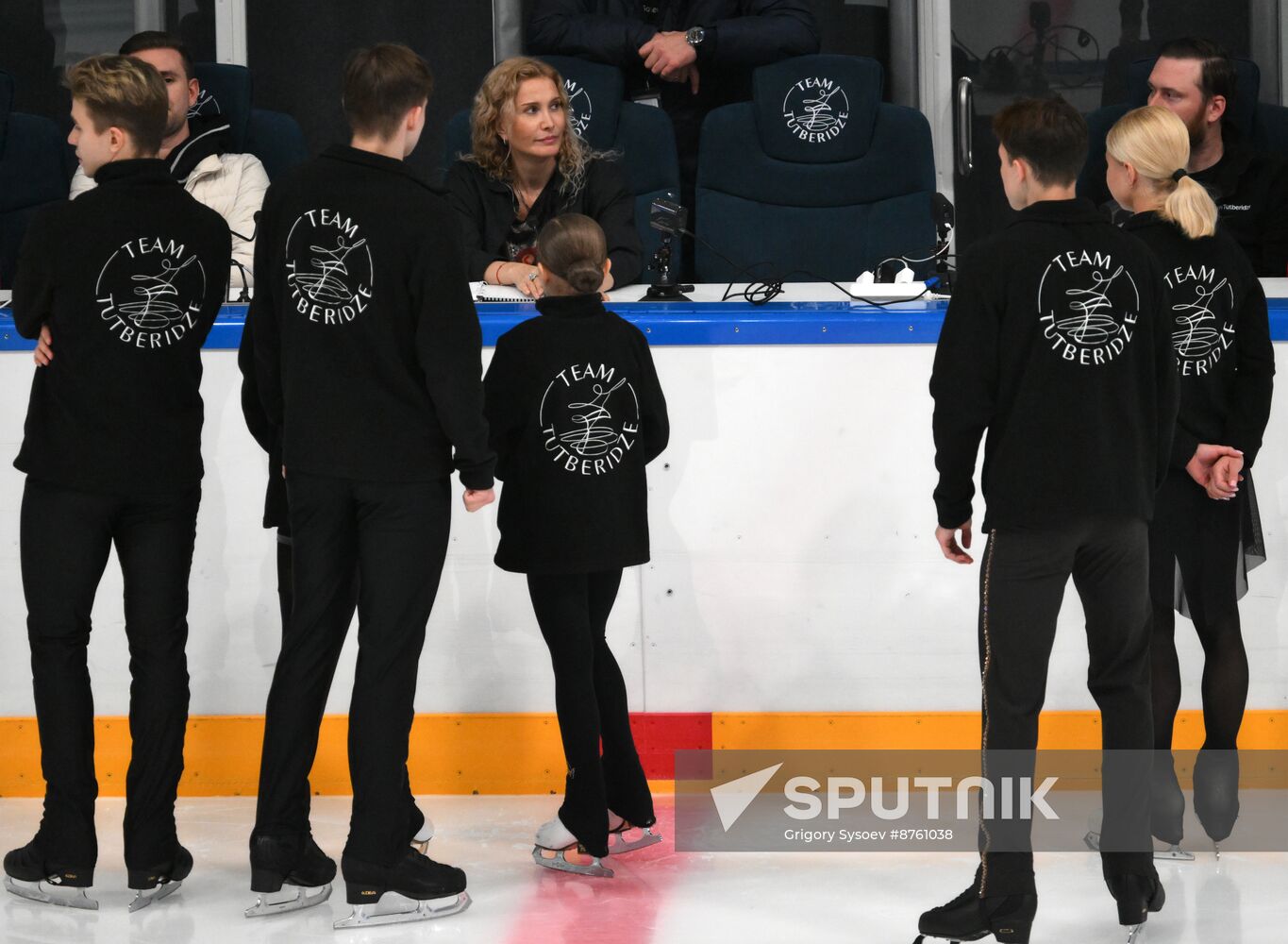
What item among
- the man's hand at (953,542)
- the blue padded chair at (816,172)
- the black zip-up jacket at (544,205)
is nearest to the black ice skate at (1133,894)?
the man's hand at (953,542)

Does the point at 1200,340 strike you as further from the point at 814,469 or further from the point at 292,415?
the point at 292,415

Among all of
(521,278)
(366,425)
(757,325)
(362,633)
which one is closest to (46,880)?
(362,633)

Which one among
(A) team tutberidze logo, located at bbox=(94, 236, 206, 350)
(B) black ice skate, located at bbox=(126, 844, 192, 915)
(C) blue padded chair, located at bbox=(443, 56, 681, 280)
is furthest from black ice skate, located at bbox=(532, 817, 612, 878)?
(C) blue padded chair, located at bbox=(443, 56, 681, 280)

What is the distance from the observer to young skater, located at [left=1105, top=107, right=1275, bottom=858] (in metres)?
2.67

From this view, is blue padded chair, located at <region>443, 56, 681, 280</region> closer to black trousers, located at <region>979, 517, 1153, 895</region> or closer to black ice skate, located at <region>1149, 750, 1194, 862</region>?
black ice skate, located at <region>1149, 750, 1194, 862</region>

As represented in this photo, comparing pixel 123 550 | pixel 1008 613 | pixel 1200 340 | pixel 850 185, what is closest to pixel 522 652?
pixel 123 550

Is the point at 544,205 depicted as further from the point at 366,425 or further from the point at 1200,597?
the point at 1200,597

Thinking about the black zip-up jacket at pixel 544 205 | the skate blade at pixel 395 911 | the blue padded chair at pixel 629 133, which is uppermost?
the blue padded chair at pixel 629 133

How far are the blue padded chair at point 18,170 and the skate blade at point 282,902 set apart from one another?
256cm

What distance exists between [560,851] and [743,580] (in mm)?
730

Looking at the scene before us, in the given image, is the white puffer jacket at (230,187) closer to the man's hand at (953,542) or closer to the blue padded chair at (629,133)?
the blue padded chair at (629,133)

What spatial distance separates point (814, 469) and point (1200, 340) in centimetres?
86

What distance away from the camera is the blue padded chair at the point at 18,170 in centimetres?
452

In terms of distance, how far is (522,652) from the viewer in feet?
10.9
